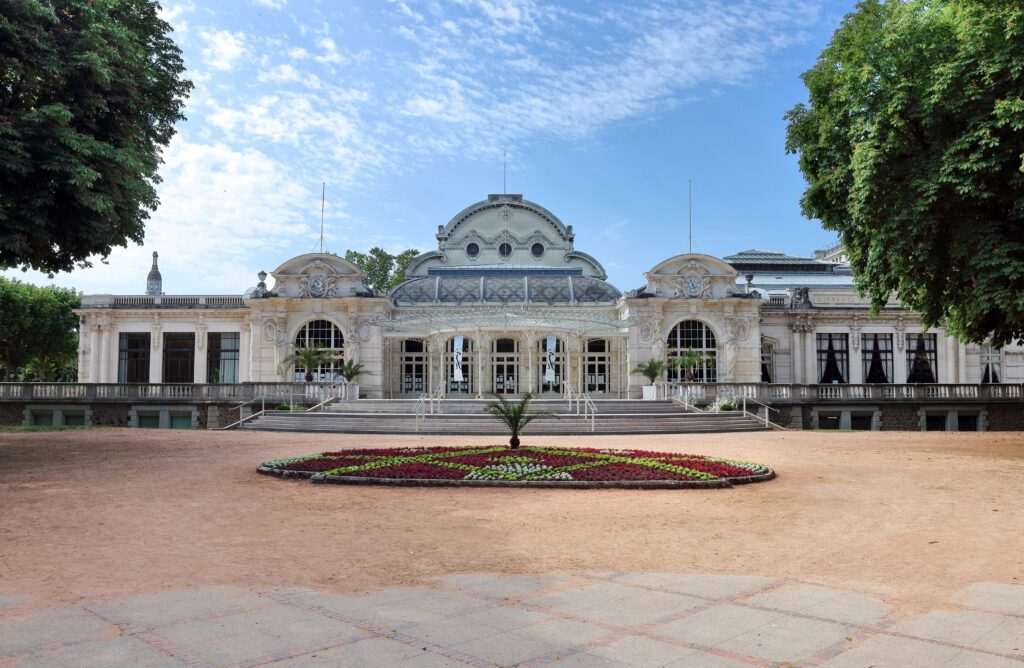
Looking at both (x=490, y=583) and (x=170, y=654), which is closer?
(x=170, y=654)

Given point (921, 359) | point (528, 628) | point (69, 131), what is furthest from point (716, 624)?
point (921, 359)

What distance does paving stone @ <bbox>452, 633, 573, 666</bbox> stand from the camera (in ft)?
16.3

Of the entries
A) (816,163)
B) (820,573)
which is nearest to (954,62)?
(816,163)

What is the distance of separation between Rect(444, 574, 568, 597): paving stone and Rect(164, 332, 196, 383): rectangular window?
39.5 m

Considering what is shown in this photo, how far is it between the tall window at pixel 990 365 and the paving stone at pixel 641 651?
44.9m

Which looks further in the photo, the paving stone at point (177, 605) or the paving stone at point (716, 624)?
the paving stone at point (177, 605)

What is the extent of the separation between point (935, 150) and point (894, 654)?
55.8 ft

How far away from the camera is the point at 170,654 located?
A: 502 cm

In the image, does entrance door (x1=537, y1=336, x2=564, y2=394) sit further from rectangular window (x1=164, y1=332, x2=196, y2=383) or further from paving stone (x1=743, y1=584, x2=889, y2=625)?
paving stone (x1=743, y1=584, x2=889, y2=625)

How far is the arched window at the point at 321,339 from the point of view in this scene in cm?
4066

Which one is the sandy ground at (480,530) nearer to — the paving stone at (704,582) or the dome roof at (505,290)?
the paving stone at (704,582)

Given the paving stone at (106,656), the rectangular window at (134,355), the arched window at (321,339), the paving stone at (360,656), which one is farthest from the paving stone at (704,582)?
the rectangular window at (134,355)

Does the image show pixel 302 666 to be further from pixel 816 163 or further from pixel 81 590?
pixel 816 163

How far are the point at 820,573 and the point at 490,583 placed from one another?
3.08m
